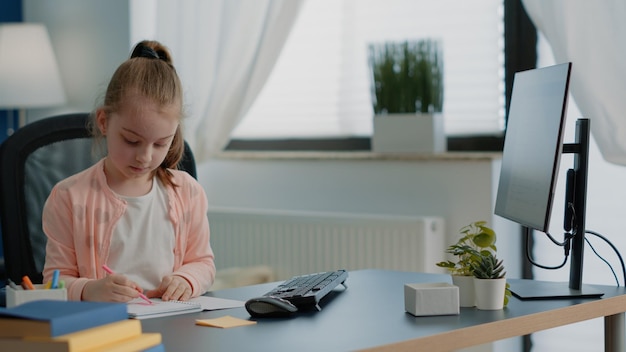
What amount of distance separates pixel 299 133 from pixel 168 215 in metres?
1.77

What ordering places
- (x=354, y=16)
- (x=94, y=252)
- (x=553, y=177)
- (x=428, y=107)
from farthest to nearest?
(x=354, y=16)
(x=428, y=107)
(x=94, y=252)
(x=553, y=177)

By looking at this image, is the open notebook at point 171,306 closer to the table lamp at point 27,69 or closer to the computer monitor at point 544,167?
the computer monitor at point 544,167

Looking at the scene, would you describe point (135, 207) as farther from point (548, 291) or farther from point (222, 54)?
point (222, 54)

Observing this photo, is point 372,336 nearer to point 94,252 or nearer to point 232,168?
point 94,252

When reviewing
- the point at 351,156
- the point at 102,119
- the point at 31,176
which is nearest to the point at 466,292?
the point at 102,119

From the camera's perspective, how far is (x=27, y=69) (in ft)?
12.6

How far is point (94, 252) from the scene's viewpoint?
5.87 feet

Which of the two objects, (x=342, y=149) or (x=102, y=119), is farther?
(x=342, y=149)

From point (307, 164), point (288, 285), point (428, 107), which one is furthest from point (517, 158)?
point (307, 164)

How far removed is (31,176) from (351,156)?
141 cm

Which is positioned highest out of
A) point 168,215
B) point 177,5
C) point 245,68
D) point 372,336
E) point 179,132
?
point 177,5

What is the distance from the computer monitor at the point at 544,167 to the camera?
5.45ft

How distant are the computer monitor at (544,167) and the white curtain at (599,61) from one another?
82 centimetres

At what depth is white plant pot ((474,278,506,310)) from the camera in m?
1.59
